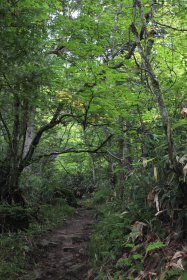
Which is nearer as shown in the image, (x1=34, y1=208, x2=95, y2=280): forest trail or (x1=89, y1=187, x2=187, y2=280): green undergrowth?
(x1=89, y1=187, x2=187, y2=280): green undergrowth

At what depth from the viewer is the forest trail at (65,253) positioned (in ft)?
20.6

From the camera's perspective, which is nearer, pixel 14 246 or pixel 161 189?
pixel 161 189

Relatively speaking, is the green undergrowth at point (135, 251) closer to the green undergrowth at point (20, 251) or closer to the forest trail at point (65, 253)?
the forest trail at point (65, 253)

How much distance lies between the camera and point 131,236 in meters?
5.45

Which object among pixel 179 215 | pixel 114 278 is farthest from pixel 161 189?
pixel 114 278

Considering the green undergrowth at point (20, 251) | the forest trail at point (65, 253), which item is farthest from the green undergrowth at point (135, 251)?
the green undergrowth at point (20, 251)

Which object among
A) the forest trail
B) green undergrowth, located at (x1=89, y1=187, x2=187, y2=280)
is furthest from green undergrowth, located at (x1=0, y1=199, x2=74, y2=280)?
green undergrowth, located at (x1=89, y1=187, x2=187, y2=280)

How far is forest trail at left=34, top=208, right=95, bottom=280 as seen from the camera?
247 inches

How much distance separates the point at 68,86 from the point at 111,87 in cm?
110

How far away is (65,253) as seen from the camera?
752 centimetres

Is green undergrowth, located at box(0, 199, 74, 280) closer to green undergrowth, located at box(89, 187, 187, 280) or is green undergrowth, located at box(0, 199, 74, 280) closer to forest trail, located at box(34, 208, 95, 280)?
forest trail, located at box(34, 208, 95, 280)

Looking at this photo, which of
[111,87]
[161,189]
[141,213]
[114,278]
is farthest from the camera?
[111,87]

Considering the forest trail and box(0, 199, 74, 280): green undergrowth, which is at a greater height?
box(0, 199, 74, 280): green undergrowth

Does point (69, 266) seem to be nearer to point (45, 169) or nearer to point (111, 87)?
point (111, 87)
